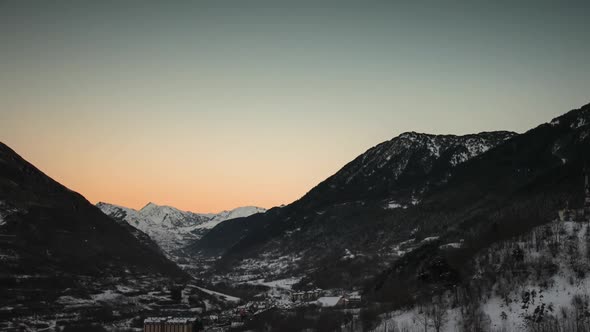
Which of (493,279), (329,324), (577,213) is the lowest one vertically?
(329,324)

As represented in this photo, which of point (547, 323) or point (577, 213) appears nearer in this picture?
point (547, 323)

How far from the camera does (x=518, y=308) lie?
Answer: 4975 inches

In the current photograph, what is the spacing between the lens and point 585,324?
113 meters

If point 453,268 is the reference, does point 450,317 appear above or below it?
below

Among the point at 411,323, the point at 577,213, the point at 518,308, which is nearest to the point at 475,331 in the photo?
the point at 518,308

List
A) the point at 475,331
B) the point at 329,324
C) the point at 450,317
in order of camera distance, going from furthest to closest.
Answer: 1. the point at 329,324
2. the point at 450,317
3. the point at 475,331

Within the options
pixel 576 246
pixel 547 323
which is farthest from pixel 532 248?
pixel 547 323

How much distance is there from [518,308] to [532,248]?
901 inches

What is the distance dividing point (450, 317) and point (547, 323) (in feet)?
78.1

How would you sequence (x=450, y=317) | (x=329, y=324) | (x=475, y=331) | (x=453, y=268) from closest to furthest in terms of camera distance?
(x=475, y=331)
(x=450, y=317)
(x=453, y=268)
(x=329, y=324)

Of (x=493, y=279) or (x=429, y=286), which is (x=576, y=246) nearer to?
(x=493, y=279)

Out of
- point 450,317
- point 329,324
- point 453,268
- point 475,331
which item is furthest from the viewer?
point 329,324

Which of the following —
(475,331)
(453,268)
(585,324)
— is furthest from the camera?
(453,268)

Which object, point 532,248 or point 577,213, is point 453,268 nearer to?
point 532,248
